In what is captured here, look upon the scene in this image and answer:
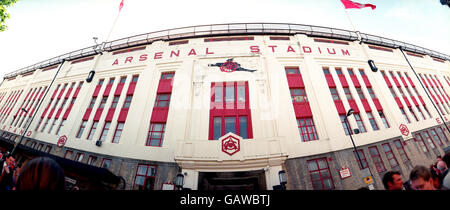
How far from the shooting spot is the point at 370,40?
10.2 metres

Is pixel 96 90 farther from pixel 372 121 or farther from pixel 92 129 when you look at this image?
pixel 372 121

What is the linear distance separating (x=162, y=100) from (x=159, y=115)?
98 centimetres

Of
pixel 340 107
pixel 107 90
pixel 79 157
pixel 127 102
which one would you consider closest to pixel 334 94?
pixel 340 107

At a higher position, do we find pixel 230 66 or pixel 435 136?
pixel 230 66

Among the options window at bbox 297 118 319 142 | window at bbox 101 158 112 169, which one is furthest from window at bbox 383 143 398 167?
window at bbox 101 158 112 169

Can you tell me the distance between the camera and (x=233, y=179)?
237 inches

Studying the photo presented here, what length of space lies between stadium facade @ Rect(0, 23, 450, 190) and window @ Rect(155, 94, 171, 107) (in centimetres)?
7

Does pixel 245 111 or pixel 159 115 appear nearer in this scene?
pixel 245 111

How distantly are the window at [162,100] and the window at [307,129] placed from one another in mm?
7487

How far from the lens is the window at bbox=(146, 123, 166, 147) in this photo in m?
6.69

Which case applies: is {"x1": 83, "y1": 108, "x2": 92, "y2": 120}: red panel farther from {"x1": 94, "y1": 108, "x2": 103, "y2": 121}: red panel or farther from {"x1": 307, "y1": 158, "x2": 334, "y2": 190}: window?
{"x1": 307, "y1": 158, "x2": 334, "y2": 190}: window
